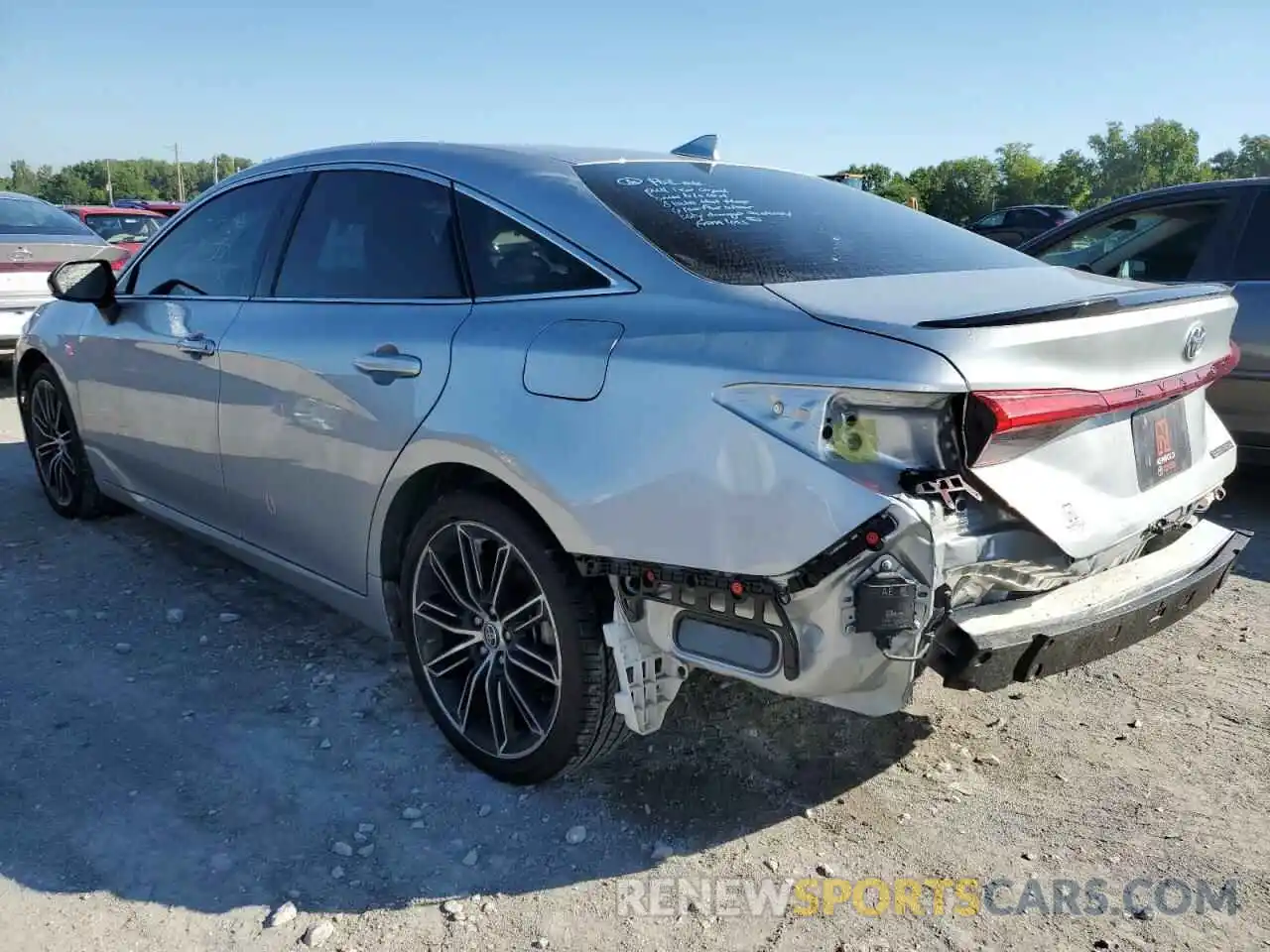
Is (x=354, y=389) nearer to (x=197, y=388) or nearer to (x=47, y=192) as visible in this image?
(x=197, y=388)

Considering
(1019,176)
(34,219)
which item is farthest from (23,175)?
(34,219)

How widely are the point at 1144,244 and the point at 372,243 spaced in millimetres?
4277

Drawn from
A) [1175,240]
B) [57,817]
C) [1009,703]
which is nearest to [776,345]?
[1009,703]

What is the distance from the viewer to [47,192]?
9900 cm

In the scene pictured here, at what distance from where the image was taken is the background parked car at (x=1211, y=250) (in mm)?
5082

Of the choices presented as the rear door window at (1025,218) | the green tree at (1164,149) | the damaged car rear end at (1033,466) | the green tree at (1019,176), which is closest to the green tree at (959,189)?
the green tree at (1019,176)

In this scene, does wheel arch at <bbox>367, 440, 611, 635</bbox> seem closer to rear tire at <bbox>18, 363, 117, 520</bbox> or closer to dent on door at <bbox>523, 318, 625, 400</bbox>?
dent on door at <bbox>523, 318, 625, 400</bbox>

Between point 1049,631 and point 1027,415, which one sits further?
point 1049,631

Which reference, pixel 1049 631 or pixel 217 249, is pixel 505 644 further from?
pixel 217 249

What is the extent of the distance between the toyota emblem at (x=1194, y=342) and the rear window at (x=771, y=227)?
52 centimetres

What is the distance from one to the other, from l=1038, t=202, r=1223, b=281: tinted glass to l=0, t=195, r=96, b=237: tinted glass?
8.19 m

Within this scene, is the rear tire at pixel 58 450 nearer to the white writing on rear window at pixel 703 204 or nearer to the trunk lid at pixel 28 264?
the white writing on rear window at pixel 703 204

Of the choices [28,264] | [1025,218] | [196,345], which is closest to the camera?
[196,345]

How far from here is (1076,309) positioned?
2348 mm
